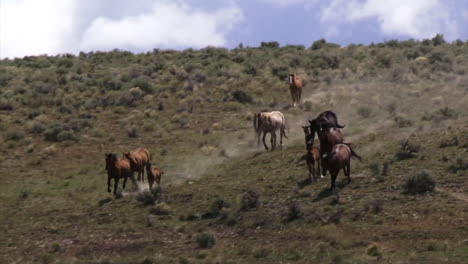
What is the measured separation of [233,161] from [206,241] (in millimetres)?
10134

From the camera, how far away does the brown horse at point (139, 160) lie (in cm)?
2849

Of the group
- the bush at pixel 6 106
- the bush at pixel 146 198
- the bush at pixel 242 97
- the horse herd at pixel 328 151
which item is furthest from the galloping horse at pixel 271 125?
the bush at pixel 6 106

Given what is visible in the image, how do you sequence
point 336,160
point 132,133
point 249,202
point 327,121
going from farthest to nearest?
point 132,133, point 327,121, point 249,202, point 336,160

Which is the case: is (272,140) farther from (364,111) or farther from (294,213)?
(294,213)

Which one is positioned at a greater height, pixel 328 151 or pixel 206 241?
pixel 328 151

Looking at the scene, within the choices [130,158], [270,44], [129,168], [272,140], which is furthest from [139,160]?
[270,44]

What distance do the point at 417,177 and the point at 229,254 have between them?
21.0ft

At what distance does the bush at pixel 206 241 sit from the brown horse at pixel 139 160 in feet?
26.3

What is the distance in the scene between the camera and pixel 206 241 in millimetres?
20906

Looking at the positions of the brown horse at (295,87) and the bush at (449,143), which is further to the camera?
the brown horse at (295,87)

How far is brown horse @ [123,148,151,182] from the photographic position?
1122 inches

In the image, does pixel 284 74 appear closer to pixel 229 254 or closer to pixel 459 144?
pixel 459 144

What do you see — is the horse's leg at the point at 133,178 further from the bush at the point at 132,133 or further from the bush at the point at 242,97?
the bush at the point at 242,97

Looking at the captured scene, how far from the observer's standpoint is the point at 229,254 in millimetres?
20078
